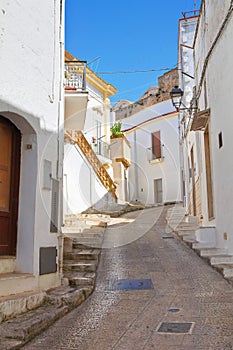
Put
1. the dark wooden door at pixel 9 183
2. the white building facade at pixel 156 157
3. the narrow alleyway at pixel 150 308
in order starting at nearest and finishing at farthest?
the narrow alleyway at pixel 150 308 → the dark wooden door at pixel 9 183 → the white building facade at pixel 156 157

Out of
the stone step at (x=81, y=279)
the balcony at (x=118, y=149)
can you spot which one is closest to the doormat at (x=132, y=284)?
the stone step at (x=81, y=279)

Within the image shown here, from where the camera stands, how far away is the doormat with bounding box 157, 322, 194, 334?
13.7ft

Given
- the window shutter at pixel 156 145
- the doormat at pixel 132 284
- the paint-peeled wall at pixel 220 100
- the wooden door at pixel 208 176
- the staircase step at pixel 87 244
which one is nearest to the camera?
the doormat at pixel 132 284

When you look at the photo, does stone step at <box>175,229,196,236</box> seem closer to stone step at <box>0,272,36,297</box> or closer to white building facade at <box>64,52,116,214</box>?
white building facade at <box>64,52,116,214</box>

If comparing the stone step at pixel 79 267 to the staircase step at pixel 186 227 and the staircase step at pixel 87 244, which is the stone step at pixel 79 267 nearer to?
the staircase step at pixel 87 244

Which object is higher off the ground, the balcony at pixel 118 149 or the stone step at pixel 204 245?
the balcony at pixel 118 149

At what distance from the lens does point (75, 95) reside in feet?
28.2

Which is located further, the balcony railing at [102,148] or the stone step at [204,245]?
the balcony railing at [102,148]

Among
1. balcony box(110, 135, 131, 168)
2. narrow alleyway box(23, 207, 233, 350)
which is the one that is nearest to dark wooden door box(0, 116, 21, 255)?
narrow alleyway box(23, 207, 233, 350)

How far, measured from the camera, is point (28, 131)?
6.01 meters

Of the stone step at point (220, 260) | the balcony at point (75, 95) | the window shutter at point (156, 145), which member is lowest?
the stone step at point (220, 260)

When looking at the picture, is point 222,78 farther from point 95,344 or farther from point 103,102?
point 103,102

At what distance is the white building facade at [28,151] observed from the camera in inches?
219

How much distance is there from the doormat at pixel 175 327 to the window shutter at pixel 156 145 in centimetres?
2116
